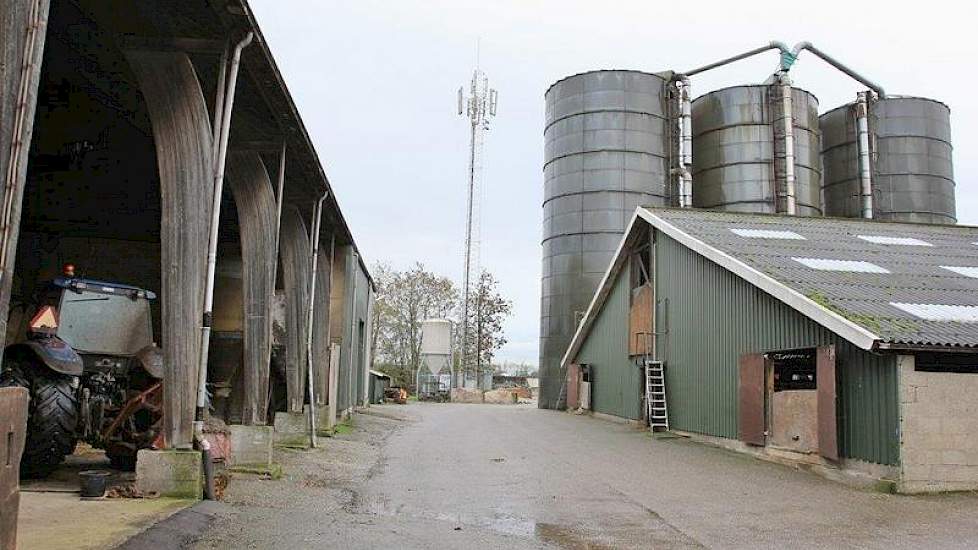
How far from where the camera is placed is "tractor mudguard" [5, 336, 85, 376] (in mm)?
8430

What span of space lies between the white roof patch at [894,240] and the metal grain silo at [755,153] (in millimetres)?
11311

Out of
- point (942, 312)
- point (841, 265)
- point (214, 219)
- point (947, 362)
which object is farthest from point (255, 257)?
point (841, 265)

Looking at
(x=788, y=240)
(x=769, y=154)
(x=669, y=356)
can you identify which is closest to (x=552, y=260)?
(x=769, y=154)

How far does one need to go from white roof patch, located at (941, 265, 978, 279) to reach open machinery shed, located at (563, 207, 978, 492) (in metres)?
0.04

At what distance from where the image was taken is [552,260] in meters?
35.4

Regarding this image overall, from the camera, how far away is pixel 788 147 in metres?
31.4

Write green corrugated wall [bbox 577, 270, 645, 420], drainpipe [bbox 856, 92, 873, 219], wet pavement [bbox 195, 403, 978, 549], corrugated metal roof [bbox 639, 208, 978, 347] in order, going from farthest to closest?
drainpipe [bbox 856, 92, 873, 219]
green corrugated wall [bbox 577, 270, 645, 420]
corrugated metal roof [bbox 639, 208, 978, 347]
wet pavement [bbox 195, 403, 978, 549]

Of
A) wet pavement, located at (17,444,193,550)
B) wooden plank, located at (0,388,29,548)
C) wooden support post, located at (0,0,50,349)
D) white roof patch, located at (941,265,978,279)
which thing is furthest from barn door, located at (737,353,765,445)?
wooden plank, located at (0,388,29,548)

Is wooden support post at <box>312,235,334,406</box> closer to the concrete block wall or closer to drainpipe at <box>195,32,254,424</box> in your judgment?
drainpipe at <box>195,32,254,424</box>

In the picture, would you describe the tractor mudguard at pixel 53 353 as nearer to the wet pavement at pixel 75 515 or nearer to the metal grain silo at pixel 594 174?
the wet pavement at pixel 75 515

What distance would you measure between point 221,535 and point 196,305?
2.43 metres

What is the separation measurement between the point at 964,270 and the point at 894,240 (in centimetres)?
283

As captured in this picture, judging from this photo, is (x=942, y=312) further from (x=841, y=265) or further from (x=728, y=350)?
(x=728, y=350)

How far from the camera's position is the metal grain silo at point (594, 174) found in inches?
1318
